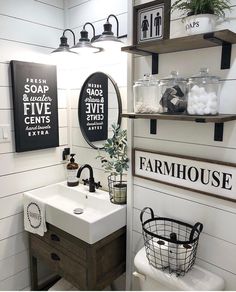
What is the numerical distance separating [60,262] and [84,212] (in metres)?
0.37

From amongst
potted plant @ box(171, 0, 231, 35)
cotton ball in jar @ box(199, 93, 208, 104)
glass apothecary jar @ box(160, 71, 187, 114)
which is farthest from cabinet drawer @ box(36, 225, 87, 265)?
potted plant @ box(171, 0, 231, 35)

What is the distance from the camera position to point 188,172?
4.65ft

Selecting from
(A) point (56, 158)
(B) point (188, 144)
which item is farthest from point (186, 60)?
(A) point (56, 158)

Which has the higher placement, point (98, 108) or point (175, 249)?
point (98, 108)

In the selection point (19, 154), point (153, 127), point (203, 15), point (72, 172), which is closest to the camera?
point (203, 15)

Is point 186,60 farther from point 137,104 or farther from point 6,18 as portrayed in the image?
point 6,18

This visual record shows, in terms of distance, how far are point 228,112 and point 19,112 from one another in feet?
4.56

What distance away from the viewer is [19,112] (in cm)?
188

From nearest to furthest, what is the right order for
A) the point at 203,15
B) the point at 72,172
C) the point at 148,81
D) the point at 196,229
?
the point at 203,15 < the point at 196,229 < the point at 148,81 < the point at 72,172

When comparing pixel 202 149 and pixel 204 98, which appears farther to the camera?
pixel 202 149

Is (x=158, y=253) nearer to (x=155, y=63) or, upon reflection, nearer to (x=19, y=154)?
(x=155, y=63)

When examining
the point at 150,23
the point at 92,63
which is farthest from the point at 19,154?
the point at 150,23

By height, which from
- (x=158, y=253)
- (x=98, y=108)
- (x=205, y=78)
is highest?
(x=205, y=78)

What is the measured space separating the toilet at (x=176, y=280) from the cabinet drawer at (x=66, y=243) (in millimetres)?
356
